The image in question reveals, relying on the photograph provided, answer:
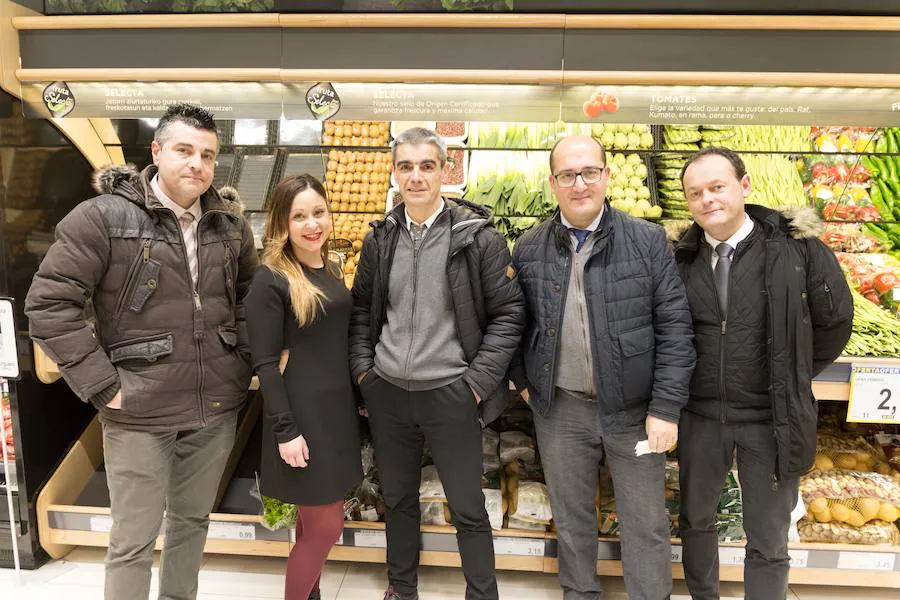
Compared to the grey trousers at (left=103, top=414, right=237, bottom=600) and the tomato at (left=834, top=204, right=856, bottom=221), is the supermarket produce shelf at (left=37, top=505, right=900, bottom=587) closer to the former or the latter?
the grey trousers at (left=103, top=414, right=237, bottom=600)

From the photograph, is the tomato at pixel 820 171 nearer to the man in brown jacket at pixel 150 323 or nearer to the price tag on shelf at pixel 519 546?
the price tag on shelf at pixel 519 546

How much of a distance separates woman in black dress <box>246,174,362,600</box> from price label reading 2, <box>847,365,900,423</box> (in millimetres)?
2358

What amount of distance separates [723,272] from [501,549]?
71.4 inches

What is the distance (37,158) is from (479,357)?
2.82 metres

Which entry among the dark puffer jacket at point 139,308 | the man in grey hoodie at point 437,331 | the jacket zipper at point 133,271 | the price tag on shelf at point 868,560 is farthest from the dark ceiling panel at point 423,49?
the price tag on shelf at point 868,560

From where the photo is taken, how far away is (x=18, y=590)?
2949 millimetres

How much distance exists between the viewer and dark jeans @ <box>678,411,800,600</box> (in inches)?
91.2

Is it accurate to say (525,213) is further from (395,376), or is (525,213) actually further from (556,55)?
(395,376)

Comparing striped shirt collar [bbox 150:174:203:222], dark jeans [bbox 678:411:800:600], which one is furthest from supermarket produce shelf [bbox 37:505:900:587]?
striped shirt collar [bbox 150:174:203:222]

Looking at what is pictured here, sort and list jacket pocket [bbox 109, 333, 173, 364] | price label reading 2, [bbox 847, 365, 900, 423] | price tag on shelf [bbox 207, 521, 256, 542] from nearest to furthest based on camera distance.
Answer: jacket pocket [bbox 109, 333, 173, 364] < price label reading 2, [bbox 847, 365, 900, 423] < price tag on shelf [bbox 207, 521, 256, 542]

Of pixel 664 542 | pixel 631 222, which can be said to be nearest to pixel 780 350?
pixel 631 222

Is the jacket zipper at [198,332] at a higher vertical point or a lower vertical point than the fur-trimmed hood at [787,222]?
lower

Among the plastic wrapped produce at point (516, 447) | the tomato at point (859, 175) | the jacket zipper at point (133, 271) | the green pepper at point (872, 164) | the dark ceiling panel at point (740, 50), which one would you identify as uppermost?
the dark ceiling panel at point (740, 50)

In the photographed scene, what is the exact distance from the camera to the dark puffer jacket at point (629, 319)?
7.37 feet
